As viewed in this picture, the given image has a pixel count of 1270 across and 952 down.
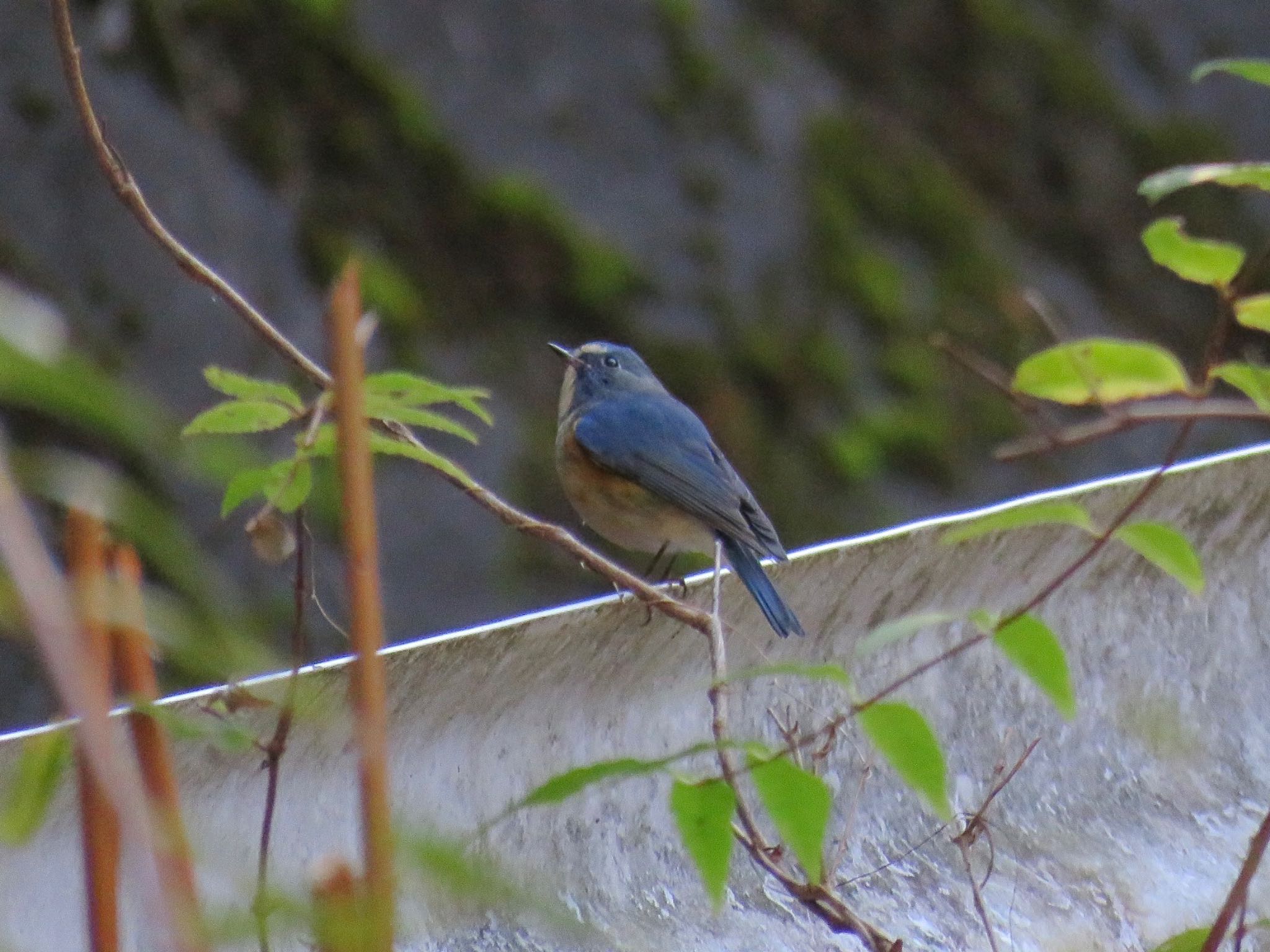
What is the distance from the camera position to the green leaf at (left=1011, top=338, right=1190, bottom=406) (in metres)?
0.80

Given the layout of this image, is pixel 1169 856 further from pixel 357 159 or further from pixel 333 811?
pixel 357 159

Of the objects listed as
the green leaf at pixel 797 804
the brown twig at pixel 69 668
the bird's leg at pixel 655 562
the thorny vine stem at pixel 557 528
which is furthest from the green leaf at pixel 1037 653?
the bird's leg at pixel 655 562

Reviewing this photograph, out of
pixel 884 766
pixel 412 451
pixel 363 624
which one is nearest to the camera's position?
pixel 363 624

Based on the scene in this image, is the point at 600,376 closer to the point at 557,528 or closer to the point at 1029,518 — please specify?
the point at 557,528

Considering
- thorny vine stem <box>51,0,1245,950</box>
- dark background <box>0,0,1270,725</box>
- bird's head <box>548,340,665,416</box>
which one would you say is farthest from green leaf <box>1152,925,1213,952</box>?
bird's head <box>548,340,665,416</box>

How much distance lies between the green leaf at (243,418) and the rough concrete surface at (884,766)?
7.5 inches

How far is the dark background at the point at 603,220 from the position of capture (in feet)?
14.0

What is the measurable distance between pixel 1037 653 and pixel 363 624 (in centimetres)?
44

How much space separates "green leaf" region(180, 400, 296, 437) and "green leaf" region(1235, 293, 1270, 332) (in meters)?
0.54

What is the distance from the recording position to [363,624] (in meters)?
0.45

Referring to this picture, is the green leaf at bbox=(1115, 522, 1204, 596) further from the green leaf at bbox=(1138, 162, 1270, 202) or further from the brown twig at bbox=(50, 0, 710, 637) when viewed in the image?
the brown twig at bbox=(50, 0, 710, 637)

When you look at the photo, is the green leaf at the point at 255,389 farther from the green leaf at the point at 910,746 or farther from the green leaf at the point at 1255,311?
the green leaf at the point at 1255,311

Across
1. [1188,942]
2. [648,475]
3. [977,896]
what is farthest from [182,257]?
[648,475]

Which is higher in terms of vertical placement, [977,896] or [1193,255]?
[1193,255]
